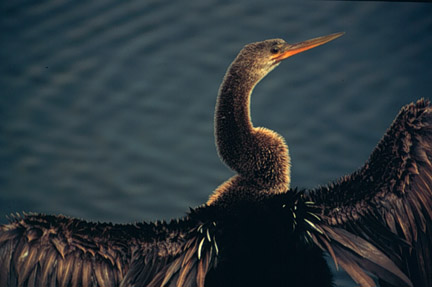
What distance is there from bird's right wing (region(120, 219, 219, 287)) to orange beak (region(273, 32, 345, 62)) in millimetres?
770

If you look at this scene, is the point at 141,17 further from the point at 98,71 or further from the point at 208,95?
the point at 208,95

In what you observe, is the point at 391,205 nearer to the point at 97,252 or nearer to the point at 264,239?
the point at 264,239

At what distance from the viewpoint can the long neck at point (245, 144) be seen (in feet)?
5.89

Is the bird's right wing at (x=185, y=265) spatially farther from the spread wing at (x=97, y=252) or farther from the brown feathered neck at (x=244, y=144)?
the brown feathered neck at (x=244, y=144)

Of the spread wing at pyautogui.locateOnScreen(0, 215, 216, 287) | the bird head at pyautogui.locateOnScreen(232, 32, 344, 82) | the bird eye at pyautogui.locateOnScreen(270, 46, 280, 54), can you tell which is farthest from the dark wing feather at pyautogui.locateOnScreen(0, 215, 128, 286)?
the bird eye at pyautogui.locateOnScreen(270, 46, 280, 54)

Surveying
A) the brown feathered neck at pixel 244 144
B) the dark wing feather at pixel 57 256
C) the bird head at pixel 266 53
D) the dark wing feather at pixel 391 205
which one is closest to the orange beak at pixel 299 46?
the bird head at pixel 266 53

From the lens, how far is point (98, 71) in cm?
195

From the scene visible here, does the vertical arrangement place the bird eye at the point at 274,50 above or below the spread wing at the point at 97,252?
above

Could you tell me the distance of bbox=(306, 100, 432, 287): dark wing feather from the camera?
1.64 meters

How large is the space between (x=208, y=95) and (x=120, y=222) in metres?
0.58

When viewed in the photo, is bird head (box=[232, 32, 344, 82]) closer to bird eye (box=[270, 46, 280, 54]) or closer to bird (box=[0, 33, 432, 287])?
bird eye (box=[270, 46, 280, 54])

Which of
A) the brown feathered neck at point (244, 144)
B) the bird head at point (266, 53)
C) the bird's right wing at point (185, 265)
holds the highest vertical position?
the bird head at point (266, 53)

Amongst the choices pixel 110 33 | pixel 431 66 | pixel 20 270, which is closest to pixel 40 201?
pixel 20 270

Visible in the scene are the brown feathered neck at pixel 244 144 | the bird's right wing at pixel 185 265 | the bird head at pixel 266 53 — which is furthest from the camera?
the bird head at pixel 266 53
